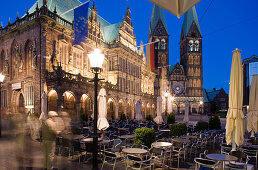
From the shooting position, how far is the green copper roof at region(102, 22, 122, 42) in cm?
3244

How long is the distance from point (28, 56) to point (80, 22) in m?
10.2

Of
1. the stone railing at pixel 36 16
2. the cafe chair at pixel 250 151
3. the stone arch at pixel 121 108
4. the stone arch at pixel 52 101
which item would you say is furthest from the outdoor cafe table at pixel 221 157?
the stone arch at pixel 121 108

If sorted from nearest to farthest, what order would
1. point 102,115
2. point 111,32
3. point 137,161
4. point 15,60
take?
point 137,161 → point 102,115 → point 15,60 → point 111,32

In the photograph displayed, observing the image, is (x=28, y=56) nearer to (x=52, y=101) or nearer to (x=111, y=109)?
(x=52, y=101)

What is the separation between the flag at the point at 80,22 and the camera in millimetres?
15167

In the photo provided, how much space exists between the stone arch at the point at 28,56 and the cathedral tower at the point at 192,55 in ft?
162

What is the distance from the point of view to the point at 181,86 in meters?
62.3

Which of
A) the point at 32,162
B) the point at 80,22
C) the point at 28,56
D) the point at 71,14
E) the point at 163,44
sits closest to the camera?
the point at 32,162

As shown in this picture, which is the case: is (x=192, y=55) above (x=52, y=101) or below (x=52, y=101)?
above

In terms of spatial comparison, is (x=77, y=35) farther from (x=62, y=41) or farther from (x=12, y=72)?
(x=12, y=72)

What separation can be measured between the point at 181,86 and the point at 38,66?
161ft

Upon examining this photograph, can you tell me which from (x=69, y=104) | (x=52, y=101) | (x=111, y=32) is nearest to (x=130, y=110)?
(x=69, y=104)

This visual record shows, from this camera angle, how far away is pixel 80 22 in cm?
1581

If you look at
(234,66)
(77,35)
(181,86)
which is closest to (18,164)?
(234,66)
